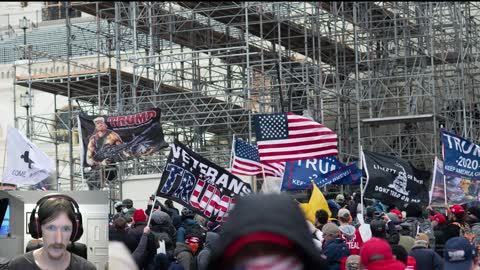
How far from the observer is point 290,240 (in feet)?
7.62

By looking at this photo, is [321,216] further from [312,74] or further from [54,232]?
[312,74]

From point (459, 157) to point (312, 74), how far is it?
15.7 m

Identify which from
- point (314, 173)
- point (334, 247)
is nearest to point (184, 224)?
point (314, 173)

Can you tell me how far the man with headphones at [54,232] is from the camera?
14.3 feet

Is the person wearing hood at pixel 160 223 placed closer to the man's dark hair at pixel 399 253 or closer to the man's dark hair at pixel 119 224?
the man's dark hair at pixel 119 224

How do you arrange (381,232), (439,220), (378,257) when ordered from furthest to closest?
(439,220) → (381,232) → (378,257)

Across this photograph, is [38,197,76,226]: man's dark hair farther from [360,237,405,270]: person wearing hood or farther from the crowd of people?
[360,237,405,270]: person wearing hood

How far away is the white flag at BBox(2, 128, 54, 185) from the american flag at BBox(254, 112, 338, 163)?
5891mm

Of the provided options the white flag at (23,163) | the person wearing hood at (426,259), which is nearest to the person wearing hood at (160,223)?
the person wearing hood at (426,259)

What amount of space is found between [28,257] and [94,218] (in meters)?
1.32

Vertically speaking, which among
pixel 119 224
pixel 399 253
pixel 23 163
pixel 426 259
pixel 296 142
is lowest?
pixel 426 259

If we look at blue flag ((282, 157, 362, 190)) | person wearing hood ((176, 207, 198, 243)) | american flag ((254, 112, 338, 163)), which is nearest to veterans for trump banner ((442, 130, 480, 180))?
blue flag ((282, 157, 362, 190))

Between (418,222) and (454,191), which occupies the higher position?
(454,191)

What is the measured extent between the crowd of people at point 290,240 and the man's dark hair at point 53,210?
373 millimetres
